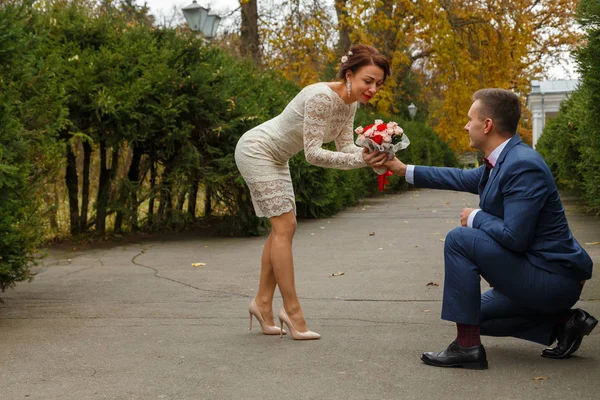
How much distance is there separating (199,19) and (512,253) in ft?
44.2

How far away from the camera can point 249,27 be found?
22.6m

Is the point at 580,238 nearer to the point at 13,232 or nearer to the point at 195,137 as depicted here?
the point at 195,137

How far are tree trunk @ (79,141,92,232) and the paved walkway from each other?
1.70m

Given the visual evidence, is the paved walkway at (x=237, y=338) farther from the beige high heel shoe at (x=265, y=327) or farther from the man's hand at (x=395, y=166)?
the man's hand at (x=395, y=166)

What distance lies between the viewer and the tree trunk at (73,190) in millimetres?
11141

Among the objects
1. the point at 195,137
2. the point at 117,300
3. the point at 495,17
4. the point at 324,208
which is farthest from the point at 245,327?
the point at 495,17

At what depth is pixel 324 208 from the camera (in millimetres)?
14695

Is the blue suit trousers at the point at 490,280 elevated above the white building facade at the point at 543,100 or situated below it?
below

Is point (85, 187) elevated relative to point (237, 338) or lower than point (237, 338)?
elevated

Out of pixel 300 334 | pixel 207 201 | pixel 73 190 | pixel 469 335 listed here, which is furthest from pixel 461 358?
pixel 207 201

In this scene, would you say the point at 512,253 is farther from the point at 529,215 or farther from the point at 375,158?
the point at 375,158

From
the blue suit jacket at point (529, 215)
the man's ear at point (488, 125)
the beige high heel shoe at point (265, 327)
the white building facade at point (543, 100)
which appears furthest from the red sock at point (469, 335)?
the white building facade at point (543, 100)

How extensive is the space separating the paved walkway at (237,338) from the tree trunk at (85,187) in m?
1.70

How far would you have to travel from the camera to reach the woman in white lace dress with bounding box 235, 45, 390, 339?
502 cm
